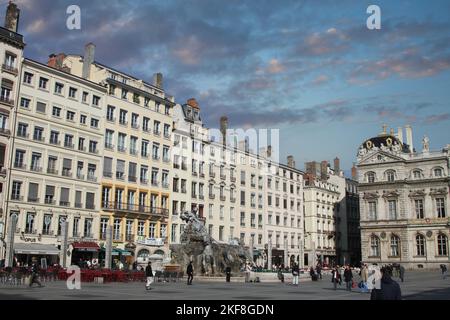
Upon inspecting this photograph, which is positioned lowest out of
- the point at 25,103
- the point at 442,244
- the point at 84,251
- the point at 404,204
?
the point at 84,251

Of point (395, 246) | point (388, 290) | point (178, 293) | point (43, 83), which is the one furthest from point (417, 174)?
point (388, 290)

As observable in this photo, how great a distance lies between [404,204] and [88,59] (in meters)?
49.8

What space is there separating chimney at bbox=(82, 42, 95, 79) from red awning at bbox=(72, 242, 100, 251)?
1853 cm

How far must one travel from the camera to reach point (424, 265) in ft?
243

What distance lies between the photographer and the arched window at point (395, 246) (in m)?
77.4

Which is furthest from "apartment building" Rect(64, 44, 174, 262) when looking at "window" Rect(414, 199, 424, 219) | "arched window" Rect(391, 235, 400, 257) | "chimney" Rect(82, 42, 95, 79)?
"window" Rect(414, 199, 424, 219)

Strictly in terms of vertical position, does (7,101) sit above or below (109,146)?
above

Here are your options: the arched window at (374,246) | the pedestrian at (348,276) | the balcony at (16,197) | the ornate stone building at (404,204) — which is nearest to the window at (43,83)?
the balcony at (16,197)

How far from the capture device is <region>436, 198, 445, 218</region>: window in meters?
74.4

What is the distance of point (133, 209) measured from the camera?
56.4 metres

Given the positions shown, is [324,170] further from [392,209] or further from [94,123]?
[94,123]

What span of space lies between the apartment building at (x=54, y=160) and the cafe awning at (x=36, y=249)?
8cm

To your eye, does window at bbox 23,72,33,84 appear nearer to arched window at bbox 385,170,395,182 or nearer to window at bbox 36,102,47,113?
window at bbox 36,102,47,113

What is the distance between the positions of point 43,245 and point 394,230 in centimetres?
5242
